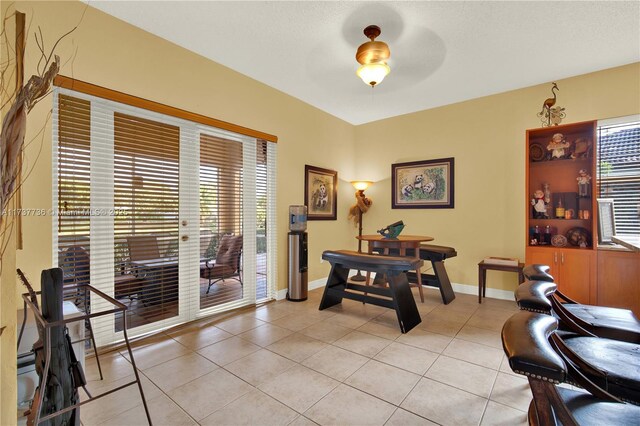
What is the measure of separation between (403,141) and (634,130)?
2.77 metres

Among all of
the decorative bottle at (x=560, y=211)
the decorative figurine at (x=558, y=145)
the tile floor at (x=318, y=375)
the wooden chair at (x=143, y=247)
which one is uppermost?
the decorative figurine at (x=558, y=145)

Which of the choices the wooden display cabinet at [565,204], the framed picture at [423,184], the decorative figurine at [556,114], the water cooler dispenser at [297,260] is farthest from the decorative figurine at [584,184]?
the water cooler dispenser at [297,260]

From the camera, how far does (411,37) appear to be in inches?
112

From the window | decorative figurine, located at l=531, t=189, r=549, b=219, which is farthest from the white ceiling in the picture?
decorative figurine, located at l=531, t=189, r=549, b=219

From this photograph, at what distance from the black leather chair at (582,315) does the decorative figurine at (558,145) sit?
2.31 m

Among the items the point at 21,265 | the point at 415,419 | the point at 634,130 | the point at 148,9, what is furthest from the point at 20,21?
the point at 634,130

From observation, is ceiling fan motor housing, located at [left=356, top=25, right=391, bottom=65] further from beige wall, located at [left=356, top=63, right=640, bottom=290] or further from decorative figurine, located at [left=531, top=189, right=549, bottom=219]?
decorative figurine, located at [left=531, top=189, right=549, bottom=219]

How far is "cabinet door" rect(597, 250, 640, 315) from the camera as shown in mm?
2981

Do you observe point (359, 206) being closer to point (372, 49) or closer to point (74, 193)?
point (372, 49)

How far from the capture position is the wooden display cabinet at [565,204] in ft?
10.6

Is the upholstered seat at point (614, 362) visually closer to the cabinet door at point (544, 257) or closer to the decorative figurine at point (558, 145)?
the cabinet door at point (544, 257)

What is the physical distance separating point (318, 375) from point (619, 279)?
3.34 m

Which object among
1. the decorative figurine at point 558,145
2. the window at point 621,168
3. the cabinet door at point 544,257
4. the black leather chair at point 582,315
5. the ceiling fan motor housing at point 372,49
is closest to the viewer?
the black leather chair at point 582,315

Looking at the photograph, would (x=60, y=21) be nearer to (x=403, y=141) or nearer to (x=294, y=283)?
(x=294, y=283)
